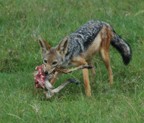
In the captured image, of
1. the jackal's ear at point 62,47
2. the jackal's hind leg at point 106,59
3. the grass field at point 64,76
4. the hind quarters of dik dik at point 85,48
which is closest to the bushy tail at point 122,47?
the hind quarters of dik dik at point 85,48

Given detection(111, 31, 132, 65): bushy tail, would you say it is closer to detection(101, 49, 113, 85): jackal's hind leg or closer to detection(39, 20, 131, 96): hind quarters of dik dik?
detection(39, 20, 131, 96): hind quarters of dik dik

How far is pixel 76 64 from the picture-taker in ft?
28.6

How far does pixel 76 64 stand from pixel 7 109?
1918 mm

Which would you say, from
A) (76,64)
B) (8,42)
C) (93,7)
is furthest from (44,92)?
(93,7)

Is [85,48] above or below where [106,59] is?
above

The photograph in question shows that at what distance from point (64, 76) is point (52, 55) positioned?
1020 millimetres

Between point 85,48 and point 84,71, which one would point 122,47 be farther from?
point 84,71

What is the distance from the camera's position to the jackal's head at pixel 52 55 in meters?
8.23

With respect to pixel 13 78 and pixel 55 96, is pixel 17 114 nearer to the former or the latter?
pixel 55 96

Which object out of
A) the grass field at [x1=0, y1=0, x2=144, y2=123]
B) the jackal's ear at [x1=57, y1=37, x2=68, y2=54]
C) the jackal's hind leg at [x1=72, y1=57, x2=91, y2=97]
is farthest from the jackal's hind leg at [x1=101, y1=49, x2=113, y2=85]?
the jackal's ear at [x1=57, y1=37, x2=68, y2=54]

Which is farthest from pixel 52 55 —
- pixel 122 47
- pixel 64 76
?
pixel 122 47

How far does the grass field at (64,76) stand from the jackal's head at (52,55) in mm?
436

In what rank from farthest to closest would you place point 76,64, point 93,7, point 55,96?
point 93,7, point 76,64, point 55,96

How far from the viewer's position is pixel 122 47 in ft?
31.8
